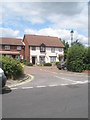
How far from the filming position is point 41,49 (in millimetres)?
50750

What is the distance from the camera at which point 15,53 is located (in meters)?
47.5

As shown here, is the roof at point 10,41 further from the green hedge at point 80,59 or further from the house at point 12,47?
the green hedge at point 80,59

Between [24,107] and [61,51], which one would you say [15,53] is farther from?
[24,107]

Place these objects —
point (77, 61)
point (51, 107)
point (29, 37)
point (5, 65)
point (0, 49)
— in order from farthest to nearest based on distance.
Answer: point (29, 37)
point (0, 49)
point (77, 61)
point (5, 65)
point (51, 107)

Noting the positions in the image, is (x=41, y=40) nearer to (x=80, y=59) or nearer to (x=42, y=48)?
(x=42, y=48)

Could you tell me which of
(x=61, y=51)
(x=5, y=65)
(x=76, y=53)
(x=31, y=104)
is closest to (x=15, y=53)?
(x=61, y=51)

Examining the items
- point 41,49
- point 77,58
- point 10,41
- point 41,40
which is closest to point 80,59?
point 77,58

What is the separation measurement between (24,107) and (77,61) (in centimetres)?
1937

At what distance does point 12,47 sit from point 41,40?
8363 millimetres

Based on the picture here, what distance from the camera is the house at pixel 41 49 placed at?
49.6m

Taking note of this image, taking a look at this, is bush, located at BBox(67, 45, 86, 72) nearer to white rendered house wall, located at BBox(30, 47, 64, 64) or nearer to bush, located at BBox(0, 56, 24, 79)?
bush, located at BBox(0, 56, 24, 79)

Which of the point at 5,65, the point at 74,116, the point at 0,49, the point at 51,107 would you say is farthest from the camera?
the point at 0,49

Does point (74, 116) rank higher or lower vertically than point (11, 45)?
lower

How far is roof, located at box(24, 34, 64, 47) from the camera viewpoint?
5033 cm
